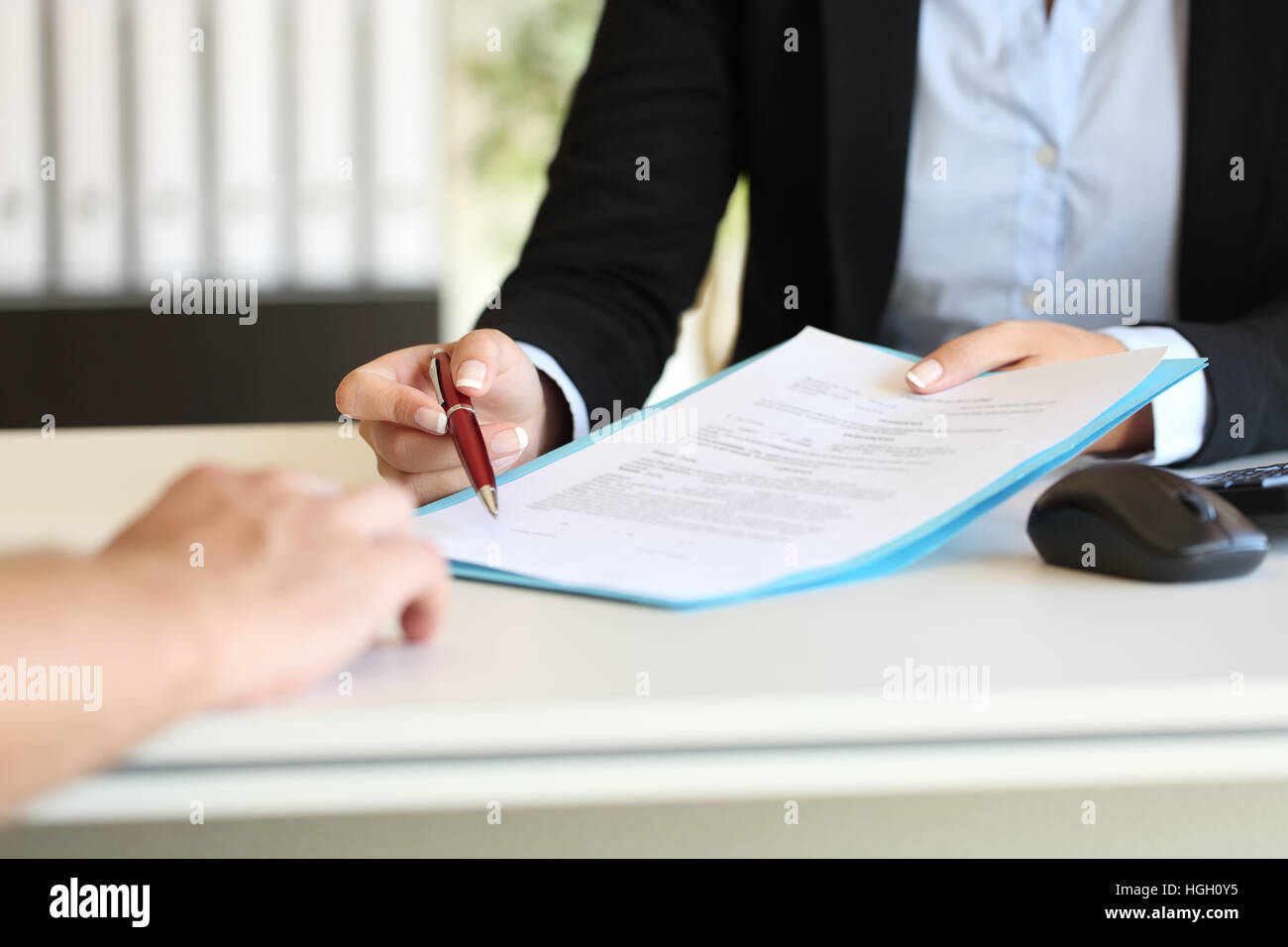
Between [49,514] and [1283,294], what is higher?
[1283,294]

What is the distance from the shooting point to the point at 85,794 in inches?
12.7

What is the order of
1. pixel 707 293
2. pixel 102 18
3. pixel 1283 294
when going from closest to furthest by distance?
pixel 1283 294 → pixel 707 293 → pixel 102 18

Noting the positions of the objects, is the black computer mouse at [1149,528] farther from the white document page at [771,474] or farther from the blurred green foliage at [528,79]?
the blurred green foliage at [528,79]

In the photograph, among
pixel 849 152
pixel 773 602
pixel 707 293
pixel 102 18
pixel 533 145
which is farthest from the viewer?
pixel 533 145

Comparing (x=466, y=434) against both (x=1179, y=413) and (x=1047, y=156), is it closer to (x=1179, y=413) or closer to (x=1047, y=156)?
(x=1179, y=413)

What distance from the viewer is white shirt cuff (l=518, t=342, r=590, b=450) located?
31.2 inches

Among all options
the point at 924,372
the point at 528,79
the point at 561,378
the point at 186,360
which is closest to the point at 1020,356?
the point at 924,372

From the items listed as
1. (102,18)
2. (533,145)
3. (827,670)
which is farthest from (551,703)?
(533,145)

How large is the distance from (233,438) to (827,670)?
29.6 inches

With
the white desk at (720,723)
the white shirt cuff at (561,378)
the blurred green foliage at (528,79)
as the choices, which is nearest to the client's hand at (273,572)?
the white desk at (720,723)

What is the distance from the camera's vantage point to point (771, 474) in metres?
0.57

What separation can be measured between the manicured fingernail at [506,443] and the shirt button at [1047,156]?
0.66m

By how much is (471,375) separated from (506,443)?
0.05 m
